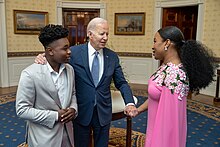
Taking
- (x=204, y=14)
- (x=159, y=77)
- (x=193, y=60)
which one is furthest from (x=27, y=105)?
(x=204, y=14)

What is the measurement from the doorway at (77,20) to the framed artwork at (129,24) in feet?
2.51

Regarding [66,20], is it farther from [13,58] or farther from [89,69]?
[89,69]

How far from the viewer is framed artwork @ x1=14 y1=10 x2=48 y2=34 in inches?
269

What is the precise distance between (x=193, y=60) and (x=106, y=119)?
0.82 metres

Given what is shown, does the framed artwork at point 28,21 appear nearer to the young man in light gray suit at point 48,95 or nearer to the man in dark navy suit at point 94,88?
the man in dark navy suit at point 94,88

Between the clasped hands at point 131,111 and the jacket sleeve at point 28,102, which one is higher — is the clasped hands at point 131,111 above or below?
below

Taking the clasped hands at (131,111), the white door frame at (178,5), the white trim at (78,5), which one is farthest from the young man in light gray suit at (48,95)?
the white trim at (78,5)

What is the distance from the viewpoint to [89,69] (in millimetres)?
1815

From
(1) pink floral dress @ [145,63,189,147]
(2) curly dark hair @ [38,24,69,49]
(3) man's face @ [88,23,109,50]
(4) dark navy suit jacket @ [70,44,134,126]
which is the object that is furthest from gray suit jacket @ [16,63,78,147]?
(1) pink floral dress @ [145,63,189,147]

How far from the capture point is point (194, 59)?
157cm

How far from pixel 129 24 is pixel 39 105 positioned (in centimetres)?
637

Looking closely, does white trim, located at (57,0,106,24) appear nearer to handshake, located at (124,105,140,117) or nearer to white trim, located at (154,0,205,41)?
white trim, located at (154,0,205,41)

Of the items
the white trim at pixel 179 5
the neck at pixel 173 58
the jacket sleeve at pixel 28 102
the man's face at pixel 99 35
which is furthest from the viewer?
the white trim at pixel 179 5

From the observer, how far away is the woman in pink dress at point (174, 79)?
5.16ft
